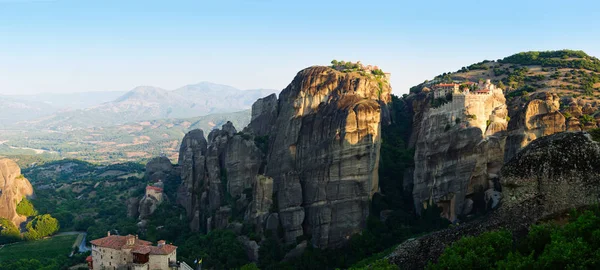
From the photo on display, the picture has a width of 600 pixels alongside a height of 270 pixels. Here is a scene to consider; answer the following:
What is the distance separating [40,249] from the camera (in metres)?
68.1

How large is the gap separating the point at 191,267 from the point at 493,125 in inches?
1128

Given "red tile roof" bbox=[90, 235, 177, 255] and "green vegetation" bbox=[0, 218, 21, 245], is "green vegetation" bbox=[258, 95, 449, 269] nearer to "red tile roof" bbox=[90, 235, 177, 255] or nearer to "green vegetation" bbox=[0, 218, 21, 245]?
"red tile roof" bbox=[90, 235, 177, 255]

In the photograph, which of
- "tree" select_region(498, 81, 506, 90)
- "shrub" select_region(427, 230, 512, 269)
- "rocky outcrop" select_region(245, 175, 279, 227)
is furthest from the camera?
"tree" select_region(498, 81, 506, 90)

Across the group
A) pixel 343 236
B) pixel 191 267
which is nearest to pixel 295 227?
pixel 343 236

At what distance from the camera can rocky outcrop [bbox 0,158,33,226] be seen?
8025 cm

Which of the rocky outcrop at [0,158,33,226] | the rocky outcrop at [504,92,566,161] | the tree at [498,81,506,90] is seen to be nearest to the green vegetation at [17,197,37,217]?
the rocky outcrop at [0,158,33,226]

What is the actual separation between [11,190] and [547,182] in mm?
78200

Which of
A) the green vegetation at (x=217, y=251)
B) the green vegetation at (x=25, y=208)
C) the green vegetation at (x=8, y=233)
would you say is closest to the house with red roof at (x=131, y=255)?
the green vegetation at (x=217, y=251)

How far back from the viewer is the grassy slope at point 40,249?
64631 mm

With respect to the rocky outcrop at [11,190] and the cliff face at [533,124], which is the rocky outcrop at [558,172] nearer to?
the cliff face at [533,124]

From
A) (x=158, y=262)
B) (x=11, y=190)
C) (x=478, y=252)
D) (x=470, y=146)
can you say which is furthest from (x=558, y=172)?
(x=11, y=190)

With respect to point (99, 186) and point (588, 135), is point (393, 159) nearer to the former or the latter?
point (588, 135)

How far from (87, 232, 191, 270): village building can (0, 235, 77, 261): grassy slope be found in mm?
18021

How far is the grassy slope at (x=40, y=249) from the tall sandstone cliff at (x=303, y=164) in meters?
15.3
